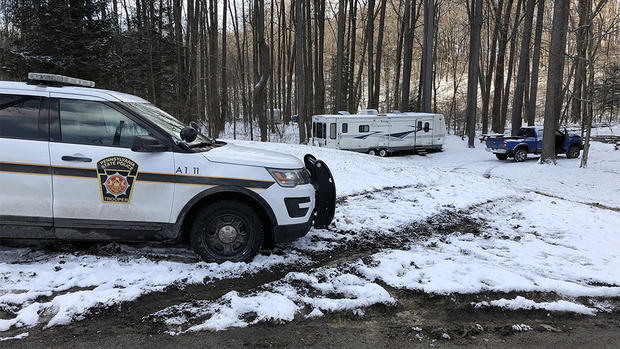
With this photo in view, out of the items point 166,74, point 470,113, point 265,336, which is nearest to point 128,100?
point 265,336

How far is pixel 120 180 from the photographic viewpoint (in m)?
4.23

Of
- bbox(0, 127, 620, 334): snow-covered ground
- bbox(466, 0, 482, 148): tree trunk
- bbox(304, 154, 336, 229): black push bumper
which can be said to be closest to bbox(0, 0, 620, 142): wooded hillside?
bbox(466, 0, 482, 148): tree trunk

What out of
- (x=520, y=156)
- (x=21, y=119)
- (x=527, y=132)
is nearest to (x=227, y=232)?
(x=21, y=119)

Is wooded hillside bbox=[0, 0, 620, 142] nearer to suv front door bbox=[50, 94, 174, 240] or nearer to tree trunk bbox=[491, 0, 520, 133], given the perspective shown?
tree trunk bbox=[491, 0, 520, 133]

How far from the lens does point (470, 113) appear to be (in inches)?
1147

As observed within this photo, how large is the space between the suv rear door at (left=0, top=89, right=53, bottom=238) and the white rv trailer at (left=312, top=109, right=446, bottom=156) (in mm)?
20323

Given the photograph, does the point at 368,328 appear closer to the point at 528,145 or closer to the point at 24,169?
the point at 24,169

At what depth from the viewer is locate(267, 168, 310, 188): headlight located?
461cm

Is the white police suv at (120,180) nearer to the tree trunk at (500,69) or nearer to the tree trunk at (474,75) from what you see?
the tree trunk at (474,75)

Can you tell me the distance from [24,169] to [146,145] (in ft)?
4.02

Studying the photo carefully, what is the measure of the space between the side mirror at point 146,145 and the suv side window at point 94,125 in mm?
116

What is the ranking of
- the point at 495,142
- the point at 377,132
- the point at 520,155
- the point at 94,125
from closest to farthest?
the point at 94,125
the point at 520,155
the point at 495,142
the point at 377,132

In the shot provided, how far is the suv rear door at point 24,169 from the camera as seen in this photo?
4.09 meters

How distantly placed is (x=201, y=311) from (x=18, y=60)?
21.0m
